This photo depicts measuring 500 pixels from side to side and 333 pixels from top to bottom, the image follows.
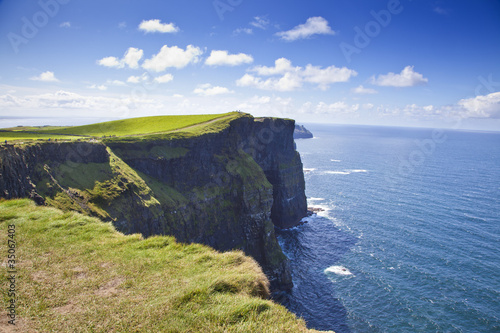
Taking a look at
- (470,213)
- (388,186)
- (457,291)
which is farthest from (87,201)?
(388,186)

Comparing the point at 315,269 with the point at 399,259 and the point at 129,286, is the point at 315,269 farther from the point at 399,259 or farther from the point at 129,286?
the point at 129,286

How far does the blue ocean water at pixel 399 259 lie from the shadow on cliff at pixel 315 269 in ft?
0.60

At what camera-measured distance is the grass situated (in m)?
9.77

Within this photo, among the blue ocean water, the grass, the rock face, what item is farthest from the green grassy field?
the grass

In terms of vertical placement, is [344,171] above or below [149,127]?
below

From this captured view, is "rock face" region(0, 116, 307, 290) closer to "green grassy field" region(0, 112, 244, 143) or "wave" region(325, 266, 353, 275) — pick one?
"green grassy field" region(0, 112, 244, 143)

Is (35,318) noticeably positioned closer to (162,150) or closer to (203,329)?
(203,329)

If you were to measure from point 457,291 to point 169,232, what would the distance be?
53.6m

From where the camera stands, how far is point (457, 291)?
161 ft

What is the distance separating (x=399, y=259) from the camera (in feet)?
197

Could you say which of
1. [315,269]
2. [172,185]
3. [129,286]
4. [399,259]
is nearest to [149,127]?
[172,185]

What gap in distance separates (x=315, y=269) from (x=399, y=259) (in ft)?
62.6

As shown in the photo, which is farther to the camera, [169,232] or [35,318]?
[169,232]

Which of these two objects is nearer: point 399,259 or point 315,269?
point 315,269
